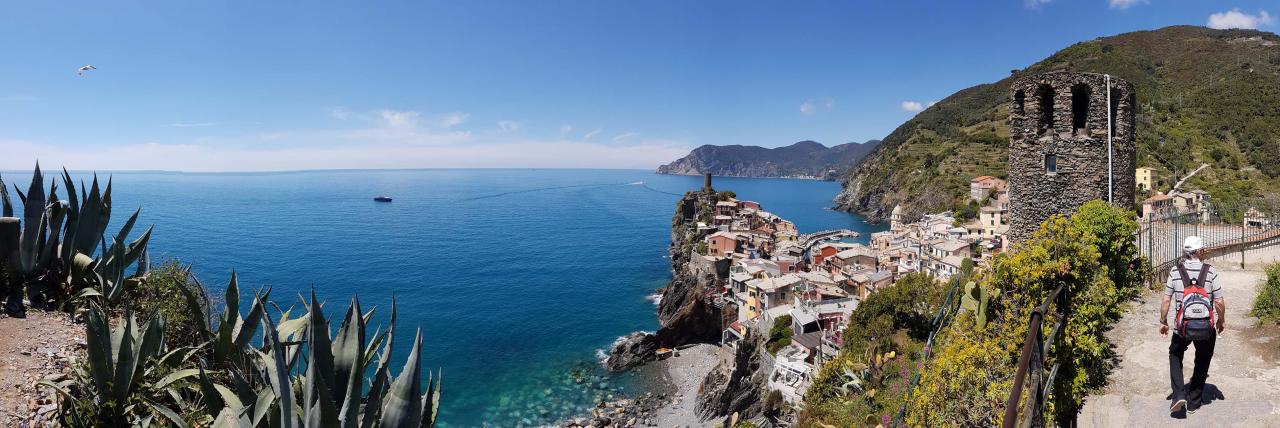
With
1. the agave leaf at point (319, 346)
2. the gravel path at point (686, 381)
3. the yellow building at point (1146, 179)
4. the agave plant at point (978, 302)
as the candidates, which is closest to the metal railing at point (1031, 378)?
the agave plant at point (978, 302)

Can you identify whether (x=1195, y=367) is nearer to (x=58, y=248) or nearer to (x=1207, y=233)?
(x=1207, y=233)

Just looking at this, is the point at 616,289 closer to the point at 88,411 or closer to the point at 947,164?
the point at 88,411

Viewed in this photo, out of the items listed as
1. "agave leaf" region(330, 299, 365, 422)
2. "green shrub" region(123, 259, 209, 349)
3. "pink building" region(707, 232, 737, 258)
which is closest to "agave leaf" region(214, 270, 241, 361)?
"green shrub" region(123, 259, 209, 349)

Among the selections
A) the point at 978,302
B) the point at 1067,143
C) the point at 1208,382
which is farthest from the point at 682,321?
the point at 1208,382

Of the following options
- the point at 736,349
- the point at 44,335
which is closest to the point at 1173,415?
the point at 44,335

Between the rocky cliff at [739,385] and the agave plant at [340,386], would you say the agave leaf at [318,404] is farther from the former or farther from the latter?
the rocky cliff at [739,385]
